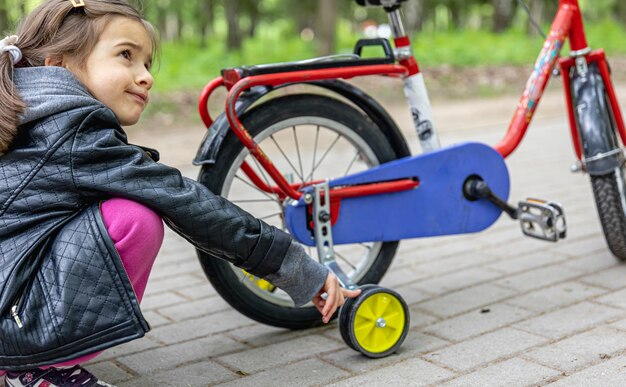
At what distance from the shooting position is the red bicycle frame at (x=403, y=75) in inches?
99.3

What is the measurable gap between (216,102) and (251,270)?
8179mm

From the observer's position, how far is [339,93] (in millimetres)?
2807

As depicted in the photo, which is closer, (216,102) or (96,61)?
(96,61)

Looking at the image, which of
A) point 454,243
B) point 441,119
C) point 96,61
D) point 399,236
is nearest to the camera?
point 96,61

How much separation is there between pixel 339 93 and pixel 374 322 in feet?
2.67

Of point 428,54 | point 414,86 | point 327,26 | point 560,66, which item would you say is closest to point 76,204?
point 414,86

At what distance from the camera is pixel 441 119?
30.9ft

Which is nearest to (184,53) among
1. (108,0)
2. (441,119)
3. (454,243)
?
(441,119)

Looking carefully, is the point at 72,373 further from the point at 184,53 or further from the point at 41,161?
the point at 184,53

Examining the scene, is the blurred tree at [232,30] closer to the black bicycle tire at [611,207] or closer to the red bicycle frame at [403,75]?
the red bicycle frame at [403,75]

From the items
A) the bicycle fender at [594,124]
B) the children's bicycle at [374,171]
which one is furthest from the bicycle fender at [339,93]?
the bicycle fender at [594,124]

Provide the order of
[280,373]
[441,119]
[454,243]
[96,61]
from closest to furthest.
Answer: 1. [96,61]
2. [280,373]
3. [454,243]
4. [441,119]

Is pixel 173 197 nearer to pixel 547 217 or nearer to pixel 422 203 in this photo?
pixel 422 203

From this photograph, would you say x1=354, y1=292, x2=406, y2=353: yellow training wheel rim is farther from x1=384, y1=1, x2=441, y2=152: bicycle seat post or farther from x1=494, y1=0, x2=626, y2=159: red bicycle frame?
x1=494, y1=0, x2=626, y2=159: red bicycle frame
